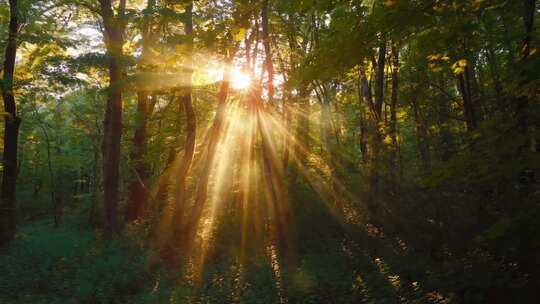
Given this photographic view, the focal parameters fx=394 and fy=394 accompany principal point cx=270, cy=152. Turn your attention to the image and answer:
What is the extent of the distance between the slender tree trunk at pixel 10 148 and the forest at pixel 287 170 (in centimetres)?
7

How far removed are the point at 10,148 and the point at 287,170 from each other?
11562 millimetres

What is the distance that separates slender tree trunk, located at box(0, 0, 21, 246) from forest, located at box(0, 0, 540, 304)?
2.7 inches

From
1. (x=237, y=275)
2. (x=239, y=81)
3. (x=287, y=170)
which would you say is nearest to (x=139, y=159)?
(x=239, y=81)

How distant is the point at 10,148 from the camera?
16375mm

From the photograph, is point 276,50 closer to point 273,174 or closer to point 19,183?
point 273,174

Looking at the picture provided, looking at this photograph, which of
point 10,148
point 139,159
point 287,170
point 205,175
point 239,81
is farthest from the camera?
point 139,159

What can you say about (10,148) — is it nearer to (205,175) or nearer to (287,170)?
(205,175)

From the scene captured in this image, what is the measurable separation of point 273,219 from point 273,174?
1.95 metres

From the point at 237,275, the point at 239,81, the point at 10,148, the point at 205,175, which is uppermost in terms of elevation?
the point at 239,81

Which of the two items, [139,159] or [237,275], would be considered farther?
[139,159]

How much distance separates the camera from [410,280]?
8.41 m

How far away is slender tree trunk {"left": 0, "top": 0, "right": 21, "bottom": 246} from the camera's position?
15.6 m

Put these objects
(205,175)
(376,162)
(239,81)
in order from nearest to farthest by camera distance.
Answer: (205,175) < (376,162) < (239,81)

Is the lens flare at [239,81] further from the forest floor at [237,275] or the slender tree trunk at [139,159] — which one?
the forest floor at [237,275]
